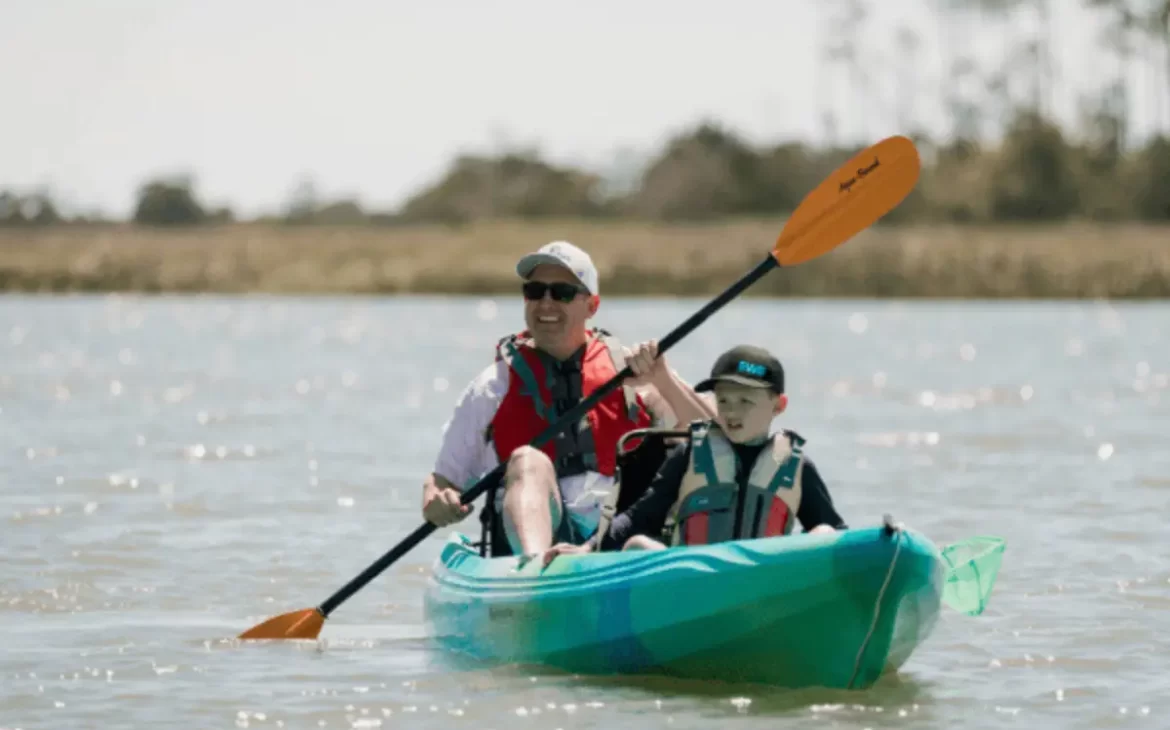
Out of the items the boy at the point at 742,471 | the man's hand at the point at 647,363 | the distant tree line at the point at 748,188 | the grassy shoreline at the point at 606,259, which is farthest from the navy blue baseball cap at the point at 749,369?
the distant tree line at the point at 748,188

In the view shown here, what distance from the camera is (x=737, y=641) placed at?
6.09 metres

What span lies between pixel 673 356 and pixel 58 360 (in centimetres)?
745

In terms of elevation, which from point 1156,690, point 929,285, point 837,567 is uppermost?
point 929,285

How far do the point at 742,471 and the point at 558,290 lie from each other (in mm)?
980

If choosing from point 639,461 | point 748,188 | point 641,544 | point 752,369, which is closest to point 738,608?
point 641,544

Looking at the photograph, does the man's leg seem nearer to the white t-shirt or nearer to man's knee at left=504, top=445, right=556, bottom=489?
man's knee at left=504, top=445, right=556, bottom=489

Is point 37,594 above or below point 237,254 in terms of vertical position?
below

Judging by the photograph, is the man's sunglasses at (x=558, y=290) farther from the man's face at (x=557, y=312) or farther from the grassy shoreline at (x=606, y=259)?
the grassy shoreline at (x=606, y=259)

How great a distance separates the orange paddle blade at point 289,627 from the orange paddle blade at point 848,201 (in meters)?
2.07

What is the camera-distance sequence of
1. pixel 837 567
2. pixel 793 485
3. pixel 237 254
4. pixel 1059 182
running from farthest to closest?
pixel 1059 182 → pixel 237 254 → pixel 793 485 → pixel 837 567

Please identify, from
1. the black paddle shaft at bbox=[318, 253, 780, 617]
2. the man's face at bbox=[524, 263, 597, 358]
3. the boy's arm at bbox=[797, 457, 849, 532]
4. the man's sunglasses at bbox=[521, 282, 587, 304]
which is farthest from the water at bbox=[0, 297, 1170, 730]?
the man's sunglasses at bbox=[521, 282, 587, 304]

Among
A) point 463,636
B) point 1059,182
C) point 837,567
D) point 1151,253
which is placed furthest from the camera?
point 1059,182

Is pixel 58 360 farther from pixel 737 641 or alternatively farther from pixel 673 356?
pixel 737 641

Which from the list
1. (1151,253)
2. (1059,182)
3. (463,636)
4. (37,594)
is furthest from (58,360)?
(1059,182)
